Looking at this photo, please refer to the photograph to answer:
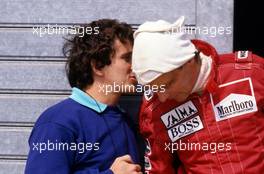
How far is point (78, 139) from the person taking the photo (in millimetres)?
2115

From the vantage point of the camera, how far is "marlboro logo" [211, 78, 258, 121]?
2047mm

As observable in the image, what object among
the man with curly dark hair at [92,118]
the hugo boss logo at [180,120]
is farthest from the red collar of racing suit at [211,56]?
the man with curly dark hair at [92,118]

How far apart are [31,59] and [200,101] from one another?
0.86 m

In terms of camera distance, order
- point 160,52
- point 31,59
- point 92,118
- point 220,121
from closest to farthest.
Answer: point 160,52
point 220,121
point 92,118
point 31,59

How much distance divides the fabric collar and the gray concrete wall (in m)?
0.37

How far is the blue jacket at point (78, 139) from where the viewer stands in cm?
204

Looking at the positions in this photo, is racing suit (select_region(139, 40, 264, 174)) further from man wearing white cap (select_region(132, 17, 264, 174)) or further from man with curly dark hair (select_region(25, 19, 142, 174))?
man with curly dark hair (select_region(25, 19, 142, 174))

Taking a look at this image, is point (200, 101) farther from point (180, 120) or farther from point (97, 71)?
point (97, 71)

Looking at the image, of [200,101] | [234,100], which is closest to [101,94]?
[200,101]

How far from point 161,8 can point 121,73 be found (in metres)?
0.42

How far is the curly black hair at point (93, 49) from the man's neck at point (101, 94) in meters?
0.03

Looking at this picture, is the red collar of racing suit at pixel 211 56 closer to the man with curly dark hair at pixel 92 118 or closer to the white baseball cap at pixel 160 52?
the white baseball cap at pixel 160 52

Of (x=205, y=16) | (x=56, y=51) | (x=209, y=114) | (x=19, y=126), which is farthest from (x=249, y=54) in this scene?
(x=19, y=126)

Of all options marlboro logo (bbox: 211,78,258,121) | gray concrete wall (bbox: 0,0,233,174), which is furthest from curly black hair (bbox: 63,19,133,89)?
marlboro logo (bbox: 211,78,258,121)
